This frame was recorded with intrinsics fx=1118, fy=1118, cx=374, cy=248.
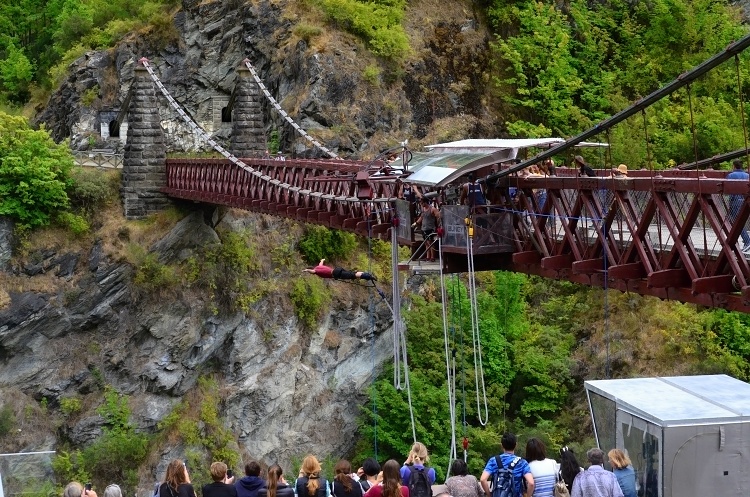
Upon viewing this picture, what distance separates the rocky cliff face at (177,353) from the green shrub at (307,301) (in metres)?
0.26

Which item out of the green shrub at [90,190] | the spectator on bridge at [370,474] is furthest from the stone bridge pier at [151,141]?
the spectator on bridge at [370,474]

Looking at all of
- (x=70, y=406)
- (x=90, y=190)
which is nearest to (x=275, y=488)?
(x=70, y=406)

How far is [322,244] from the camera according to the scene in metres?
A: 31.2

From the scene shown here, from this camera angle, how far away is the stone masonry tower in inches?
1236

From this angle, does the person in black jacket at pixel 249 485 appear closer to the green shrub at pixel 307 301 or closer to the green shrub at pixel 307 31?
the green shrub at pixel 307 301

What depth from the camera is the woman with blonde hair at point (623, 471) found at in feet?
30.0

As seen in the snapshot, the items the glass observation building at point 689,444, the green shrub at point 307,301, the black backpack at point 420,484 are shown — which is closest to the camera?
the black backpack at point 420,484

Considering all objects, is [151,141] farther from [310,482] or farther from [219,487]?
[310,482]

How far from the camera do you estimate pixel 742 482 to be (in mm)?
9594

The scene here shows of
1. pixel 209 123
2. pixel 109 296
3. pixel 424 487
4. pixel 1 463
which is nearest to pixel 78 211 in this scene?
pixel 109 296

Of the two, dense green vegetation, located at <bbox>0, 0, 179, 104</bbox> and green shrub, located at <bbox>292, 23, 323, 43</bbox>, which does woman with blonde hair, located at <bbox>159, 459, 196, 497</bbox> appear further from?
dense green vegetation, located at <bbox>0, 0, 179, 104</bbox>

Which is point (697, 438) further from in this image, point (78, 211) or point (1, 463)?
point (78, 211)

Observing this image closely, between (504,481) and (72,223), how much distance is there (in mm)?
23149

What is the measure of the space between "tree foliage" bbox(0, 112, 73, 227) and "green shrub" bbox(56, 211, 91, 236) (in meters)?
0.25
